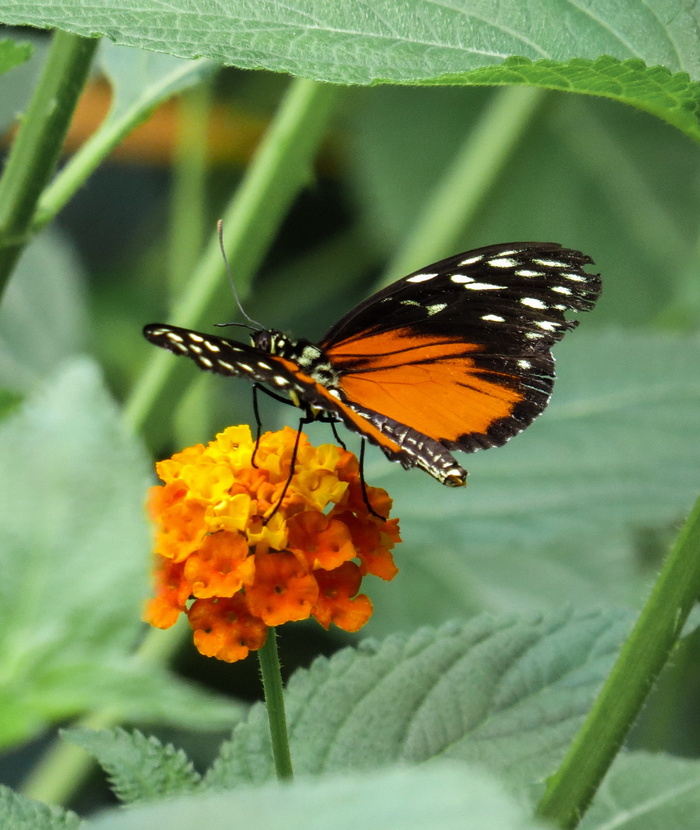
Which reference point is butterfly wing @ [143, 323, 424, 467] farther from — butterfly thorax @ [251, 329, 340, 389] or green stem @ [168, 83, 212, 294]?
green stem @ [168, 83, 212, 294]

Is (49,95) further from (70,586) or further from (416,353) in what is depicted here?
(70,586)

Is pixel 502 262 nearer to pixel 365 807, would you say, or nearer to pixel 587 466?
pixel 587 466

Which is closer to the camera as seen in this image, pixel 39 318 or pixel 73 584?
pixel 73 584

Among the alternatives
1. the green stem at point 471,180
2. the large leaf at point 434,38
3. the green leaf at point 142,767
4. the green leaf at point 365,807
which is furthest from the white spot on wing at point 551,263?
the green stem at point 471,180

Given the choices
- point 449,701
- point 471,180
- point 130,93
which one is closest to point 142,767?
point 449,701

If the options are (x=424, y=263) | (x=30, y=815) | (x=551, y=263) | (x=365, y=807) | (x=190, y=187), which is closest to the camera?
(x=365, y=807)

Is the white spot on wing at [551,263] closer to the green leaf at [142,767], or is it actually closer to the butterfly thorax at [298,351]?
the butterfly thorax at [298,351]

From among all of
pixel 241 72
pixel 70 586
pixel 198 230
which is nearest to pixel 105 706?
pixel 70 586
